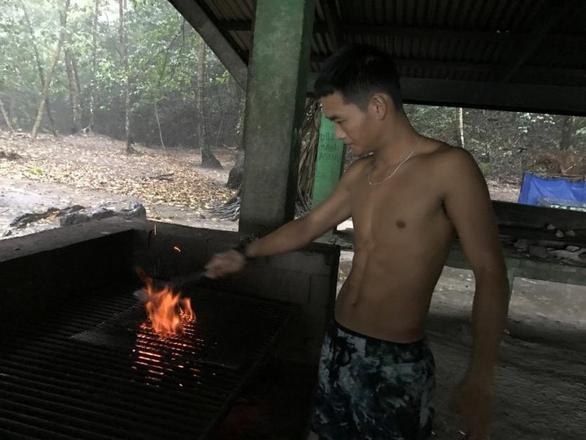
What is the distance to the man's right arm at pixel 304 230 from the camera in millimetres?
2409

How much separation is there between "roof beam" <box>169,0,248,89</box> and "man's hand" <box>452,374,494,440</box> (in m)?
4.94

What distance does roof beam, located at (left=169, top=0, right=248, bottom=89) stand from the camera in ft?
17.3

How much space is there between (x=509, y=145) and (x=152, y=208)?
1728 cm

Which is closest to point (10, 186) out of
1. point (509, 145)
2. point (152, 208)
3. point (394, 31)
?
point (152, 208)

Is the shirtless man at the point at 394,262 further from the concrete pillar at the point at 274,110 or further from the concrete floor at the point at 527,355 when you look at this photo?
Answer: the concrete pillar at the point at 274,110

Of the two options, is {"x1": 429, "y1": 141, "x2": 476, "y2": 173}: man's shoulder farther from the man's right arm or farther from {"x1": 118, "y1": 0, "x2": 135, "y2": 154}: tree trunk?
{"x1": 118, "y1": 0, "x2": 135, "y2": 154}: tree trunk

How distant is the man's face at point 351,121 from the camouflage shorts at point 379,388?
901mm

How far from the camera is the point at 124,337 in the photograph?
2684 mm

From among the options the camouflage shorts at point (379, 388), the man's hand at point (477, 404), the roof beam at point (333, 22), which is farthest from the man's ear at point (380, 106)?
the roof beam at point (333, 22)

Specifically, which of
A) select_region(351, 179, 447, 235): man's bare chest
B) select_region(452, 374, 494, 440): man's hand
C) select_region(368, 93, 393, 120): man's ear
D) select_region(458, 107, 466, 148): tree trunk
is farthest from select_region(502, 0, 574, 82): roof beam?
select_region(458, 107, 466, 148): tree trunk

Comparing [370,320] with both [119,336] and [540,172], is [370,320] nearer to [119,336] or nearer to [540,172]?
[119,336]

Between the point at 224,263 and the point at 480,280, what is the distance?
150cm

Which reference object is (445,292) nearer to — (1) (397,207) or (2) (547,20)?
(2) (547,20)

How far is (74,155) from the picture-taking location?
1912cm
